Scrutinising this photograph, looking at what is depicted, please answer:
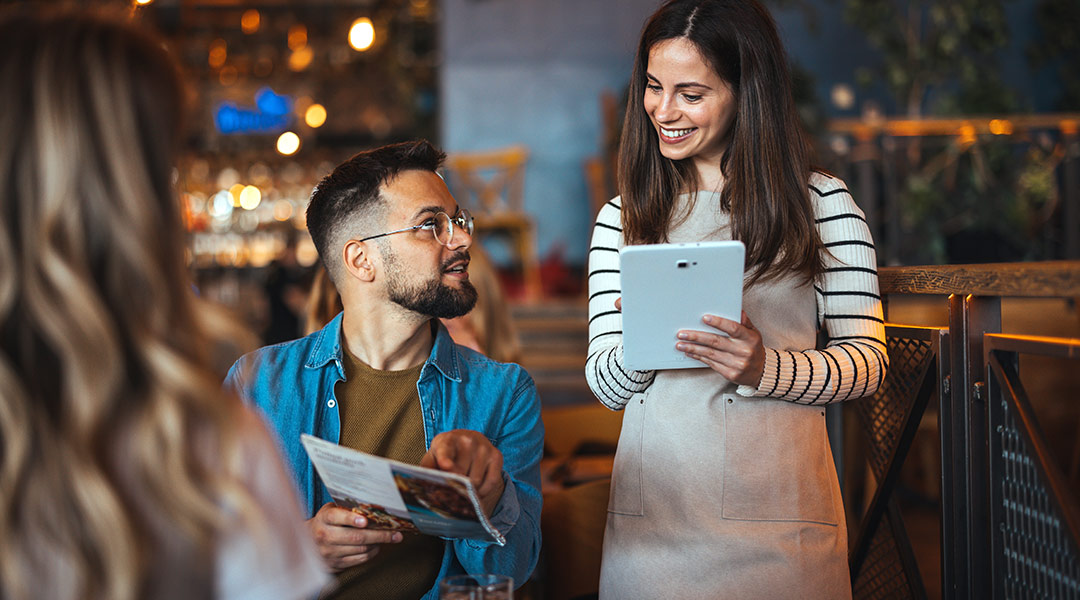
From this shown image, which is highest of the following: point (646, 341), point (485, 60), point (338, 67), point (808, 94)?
point (338, 67)

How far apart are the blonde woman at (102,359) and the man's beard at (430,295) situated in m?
1.06

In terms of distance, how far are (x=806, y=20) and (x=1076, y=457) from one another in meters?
5.52

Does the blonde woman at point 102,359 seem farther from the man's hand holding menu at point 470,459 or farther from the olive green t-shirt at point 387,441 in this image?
the olive green t-shirt at point 387,441

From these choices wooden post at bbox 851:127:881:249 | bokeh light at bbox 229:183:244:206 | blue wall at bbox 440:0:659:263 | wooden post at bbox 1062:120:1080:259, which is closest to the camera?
wooden post at bbox 1062:120:1080:259

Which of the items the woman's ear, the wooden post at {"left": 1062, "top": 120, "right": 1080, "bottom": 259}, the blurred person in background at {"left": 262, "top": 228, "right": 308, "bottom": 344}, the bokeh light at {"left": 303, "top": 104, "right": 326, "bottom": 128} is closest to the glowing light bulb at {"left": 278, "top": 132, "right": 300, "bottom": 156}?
the bokeh light at {"left": 303, "top": 104, "right": 326, "bottom": 128}

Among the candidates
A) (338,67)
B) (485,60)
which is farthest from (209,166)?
(485,60)

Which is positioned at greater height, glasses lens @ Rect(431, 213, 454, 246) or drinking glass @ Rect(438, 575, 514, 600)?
glasses lens @ Rect(431, 213, 454, 246)

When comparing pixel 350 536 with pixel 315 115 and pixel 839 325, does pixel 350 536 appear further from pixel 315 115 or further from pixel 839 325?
pixel 315 115

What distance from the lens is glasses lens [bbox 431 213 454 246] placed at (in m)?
2.16

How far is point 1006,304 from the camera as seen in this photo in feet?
18.2

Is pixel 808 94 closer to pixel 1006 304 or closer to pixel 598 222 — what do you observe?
pixel 1006 304

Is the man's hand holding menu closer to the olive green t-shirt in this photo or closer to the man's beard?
the olive green t-shirt

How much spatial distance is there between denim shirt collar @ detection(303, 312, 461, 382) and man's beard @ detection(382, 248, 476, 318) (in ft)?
0.22

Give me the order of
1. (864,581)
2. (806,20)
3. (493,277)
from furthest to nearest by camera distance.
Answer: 1. (806,20)
2. (493,277)
3. (864,581)
